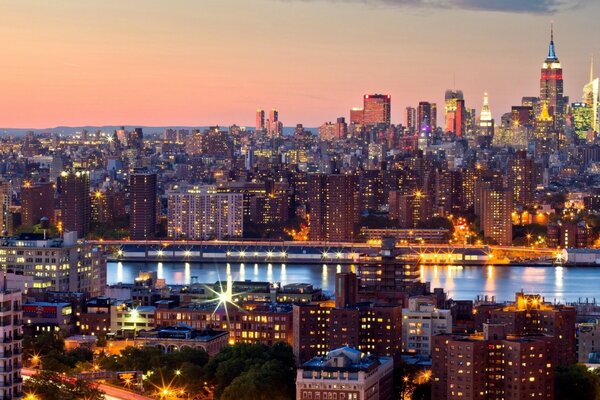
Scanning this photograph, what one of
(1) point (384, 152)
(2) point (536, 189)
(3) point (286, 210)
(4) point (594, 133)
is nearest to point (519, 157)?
(2) point (536, 189)

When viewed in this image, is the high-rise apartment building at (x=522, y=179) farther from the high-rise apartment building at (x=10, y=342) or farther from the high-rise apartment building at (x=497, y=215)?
the high-rise apartment building at (x=10, y=342)

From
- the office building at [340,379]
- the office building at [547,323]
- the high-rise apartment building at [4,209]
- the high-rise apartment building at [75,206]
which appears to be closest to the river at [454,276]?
the high-rise apartment building at [4,209]

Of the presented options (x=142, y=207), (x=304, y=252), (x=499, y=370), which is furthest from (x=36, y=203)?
(x=499, y=370)

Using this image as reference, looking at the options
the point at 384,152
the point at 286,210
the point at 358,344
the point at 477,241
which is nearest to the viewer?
the point at 358,344

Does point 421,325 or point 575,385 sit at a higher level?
point 421,325

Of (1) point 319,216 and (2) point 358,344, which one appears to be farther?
(1) point 319,216

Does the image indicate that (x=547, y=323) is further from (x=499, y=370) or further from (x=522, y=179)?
(x=522, y=179)

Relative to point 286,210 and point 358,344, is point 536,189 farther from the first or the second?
point 358,344

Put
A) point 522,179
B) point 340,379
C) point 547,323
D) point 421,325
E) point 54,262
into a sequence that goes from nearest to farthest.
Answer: point 340,379, point 547,323, point 421,325, point 54,262, point 522,179
